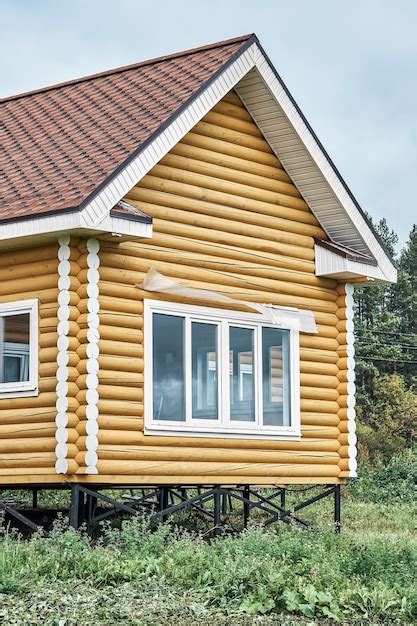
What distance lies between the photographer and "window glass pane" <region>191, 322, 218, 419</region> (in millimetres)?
17750

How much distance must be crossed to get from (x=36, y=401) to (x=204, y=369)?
2771 millimetres

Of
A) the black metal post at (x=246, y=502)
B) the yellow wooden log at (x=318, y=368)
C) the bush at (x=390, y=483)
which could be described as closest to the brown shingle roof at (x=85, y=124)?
the yellow wooden log at (x=318, y=368)

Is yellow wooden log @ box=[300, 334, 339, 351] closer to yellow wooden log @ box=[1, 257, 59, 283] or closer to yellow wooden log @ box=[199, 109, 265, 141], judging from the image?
yellow wooden log @ box=[199, 109, 265, 141]

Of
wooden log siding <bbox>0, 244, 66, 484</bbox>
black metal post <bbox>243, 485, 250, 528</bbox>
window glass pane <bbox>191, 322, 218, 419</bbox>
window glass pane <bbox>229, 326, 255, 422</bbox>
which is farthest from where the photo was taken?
black metal post <bbox>243, 485, 250, 528</bbox>

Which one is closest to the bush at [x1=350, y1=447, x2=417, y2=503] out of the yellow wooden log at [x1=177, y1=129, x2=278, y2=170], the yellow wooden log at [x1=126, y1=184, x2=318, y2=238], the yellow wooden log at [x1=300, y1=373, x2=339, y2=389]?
the yellow wooden log at [x1=300, y1=373, x2=339, y2=389]

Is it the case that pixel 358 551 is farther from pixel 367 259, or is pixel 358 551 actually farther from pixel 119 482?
pixel 367 259

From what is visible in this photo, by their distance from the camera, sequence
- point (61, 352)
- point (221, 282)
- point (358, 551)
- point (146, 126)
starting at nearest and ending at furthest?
point (358, 551), point (61, 352), point (146, 126), point (221, 282)

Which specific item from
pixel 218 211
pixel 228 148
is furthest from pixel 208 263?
pixel 228 148

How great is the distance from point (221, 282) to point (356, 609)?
22.1 ft

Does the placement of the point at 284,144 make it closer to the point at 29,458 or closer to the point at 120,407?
the point at 120,407

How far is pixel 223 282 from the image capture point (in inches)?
726

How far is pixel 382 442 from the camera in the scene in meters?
49.1

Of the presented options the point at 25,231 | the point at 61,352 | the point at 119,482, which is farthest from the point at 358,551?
the point at 25,231

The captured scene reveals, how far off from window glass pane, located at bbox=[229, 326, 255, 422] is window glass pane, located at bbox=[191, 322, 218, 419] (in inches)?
14.9
